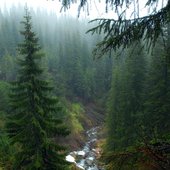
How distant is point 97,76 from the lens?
267ft

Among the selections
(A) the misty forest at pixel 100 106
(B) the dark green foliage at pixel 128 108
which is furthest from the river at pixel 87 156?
(B) the dark green foliage at pixel 128 108

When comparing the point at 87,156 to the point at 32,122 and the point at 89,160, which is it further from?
the point at 32,122

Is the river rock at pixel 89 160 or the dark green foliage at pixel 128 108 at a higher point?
the dark green foliage at pixel 128 108

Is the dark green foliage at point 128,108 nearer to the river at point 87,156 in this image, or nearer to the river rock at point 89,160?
the river rock at point 89,160

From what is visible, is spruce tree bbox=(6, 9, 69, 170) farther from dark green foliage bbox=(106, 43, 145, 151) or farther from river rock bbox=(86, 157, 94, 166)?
river rock bbox=(86, 157, 94, 166)

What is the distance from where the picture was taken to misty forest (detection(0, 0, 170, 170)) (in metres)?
4.91

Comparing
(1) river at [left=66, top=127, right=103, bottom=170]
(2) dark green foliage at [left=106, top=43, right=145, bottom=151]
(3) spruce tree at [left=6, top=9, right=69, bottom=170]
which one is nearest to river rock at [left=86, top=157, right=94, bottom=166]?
(1) river at [left=66, top=127, right=103, bottom=170]

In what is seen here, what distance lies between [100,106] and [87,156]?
33.3m

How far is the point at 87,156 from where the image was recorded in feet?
133

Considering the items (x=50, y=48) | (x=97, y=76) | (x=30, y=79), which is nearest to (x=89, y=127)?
(x=97, y=76)

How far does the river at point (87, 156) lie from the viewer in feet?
115

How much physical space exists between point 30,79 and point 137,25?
13377mm

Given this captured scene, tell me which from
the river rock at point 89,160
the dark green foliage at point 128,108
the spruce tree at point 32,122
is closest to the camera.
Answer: the spruce tree at point 32,122

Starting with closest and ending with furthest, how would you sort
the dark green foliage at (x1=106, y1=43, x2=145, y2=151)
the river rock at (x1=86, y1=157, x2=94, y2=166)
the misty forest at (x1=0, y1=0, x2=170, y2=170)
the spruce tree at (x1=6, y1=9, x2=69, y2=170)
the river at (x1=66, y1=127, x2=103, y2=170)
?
the misty forest at (x1=0, y1=0, x2=170, y2=170)
the spruce tree at (x1=6, y1=9, x2=69, y2=170)
the dark green foliage at (x1=106, y1=43, x2=145, y2=151)
the river at (x1=66, y1=127, x2=103, y2=170)
the river rock at (x1=86, y1=157, x2=94, y2=166)
